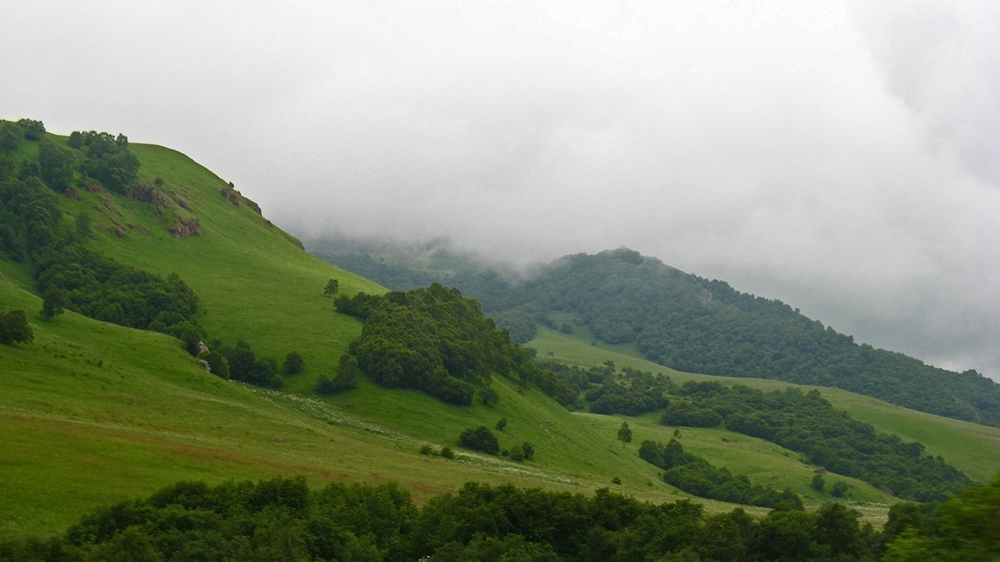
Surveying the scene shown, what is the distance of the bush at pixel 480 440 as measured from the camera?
11895cm

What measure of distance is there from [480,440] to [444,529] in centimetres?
7212

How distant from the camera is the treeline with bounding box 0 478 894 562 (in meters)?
39.9

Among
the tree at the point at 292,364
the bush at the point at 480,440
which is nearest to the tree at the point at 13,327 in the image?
the tree at the point at 292,364

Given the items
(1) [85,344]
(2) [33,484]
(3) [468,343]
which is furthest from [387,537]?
(3) [468,343]

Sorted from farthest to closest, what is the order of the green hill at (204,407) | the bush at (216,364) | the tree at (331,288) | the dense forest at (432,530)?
the tree at (331,288)
the bush at (216,364)
the green hill at (204,407)
the dense forest at (432,530)

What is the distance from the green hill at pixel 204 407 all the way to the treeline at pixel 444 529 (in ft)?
24.6

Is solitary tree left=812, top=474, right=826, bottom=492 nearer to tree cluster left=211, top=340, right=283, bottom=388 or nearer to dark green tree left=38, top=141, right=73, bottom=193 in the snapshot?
tree cluster left=211, top=340, right=283, bottom=388

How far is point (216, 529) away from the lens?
41969 mm

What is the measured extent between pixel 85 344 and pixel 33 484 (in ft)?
199

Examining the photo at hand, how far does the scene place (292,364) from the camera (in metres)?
126

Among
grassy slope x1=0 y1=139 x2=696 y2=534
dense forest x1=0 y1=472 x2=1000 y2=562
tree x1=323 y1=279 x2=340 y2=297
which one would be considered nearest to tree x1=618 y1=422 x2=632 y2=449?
grassy slope x1=0 y1=139 x2=696 y2=534

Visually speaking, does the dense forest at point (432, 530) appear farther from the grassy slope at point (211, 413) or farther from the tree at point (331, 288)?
the tree at point (331, 288)

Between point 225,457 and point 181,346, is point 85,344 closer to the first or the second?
point 181,346

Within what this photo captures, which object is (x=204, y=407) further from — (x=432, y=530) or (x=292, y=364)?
(x=432, y=530)
